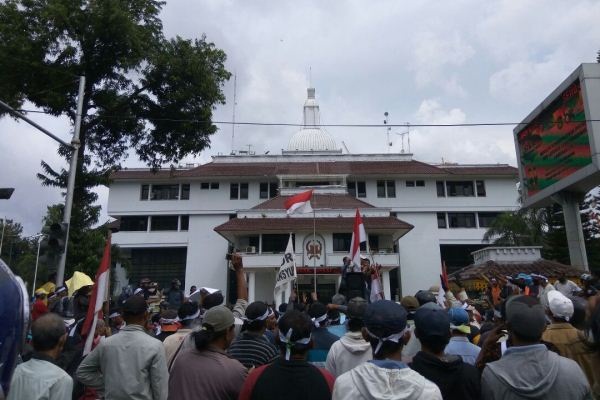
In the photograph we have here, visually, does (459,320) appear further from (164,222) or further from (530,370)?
(164,222)

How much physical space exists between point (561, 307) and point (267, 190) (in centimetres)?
3323

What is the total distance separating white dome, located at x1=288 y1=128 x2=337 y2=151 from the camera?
42.4 m

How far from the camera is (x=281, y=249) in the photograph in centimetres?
2973

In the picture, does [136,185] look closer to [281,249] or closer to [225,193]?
[225,193]

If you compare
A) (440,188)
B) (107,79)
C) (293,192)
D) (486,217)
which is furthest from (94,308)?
(486,217)

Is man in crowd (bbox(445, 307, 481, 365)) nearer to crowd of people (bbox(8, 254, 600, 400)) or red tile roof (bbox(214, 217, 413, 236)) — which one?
crowd of people (bbox(8, 254, 600, 400))

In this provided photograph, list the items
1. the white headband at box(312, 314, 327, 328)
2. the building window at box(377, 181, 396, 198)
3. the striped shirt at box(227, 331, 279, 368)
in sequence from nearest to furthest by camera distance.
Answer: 1. the striped shirt at box(227, 331, 279, 368)
2. the white headband at box(312, 314, 327, 328)
3. the building window at box(377, 181, 396, 198)

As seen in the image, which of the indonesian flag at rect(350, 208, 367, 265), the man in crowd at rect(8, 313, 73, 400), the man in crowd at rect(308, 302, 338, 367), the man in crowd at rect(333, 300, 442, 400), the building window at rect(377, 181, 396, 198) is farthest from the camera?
the building window at rect(377, 181, 396, 198)

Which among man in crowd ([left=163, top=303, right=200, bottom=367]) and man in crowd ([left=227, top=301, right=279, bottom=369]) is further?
man in crowd ([left=163, top=303, right=200, bottom=367])

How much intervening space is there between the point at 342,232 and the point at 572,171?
1448 centimetres

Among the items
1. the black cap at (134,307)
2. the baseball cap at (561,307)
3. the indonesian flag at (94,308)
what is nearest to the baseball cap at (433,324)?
the baseball cap at (561,307)

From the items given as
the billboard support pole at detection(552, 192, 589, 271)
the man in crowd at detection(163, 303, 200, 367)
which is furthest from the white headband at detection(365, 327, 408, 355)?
the billboard support pole at detection(552, 192, 589, 271)

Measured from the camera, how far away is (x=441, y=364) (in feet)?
8.80

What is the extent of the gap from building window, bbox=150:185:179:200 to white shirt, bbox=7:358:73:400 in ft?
112
